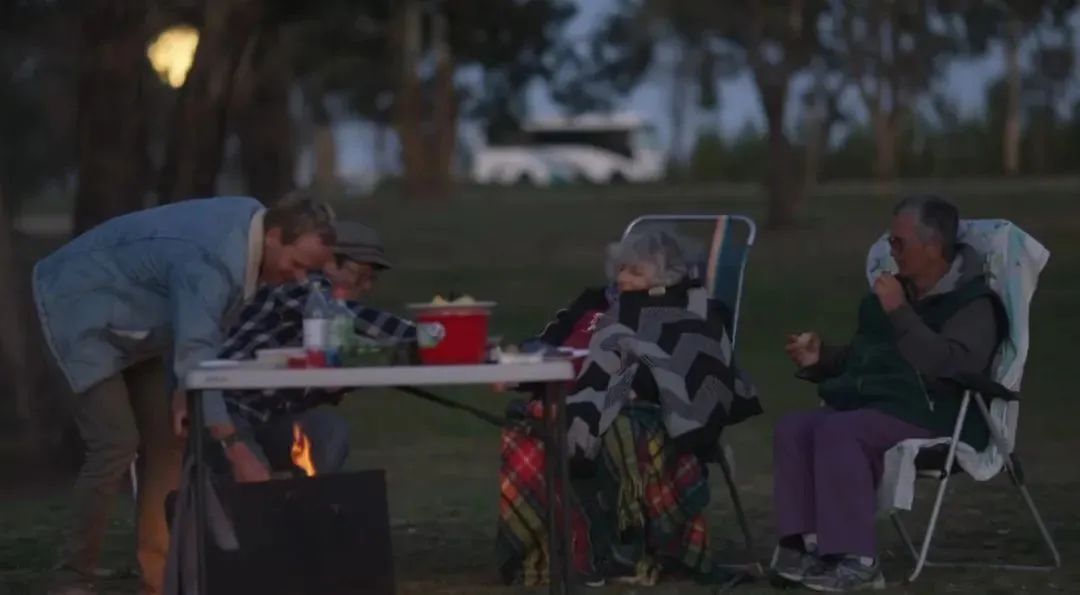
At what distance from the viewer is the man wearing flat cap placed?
6.70 m

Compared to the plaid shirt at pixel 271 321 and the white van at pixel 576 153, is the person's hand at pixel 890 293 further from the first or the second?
the white van at pixel 576 153

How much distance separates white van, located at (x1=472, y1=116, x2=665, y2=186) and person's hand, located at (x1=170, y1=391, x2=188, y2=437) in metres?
71.6

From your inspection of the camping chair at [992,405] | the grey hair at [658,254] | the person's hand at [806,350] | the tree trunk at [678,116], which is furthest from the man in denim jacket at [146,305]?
the tree trunk at [678,116]

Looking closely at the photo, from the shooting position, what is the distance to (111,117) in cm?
1198

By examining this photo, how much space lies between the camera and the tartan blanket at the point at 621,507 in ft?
23.7

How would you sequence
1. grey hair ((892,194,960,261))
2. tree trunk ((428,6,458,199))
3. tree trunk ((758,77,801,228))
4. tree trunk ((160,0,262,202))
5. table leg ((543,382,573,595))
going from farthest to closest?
tree trunk ((428,6,458,199)), tree trunk ((758,77,801,228)), tree trunk ((160,0,262,202)), grey hair ((892,194,960,261)), table leg ((543,382,573,595))

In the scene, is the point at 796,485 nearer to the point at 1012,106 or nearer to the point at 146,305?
the point at 146,305

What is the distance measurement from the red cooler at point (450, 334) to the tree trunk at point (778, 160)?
24.7 meters

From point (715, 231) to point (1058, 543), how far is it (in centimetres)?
159

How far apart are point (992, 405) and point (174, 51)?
9.39m

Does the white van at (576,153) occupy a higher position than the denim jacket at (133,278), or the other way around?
the denim jacket at (133,278)

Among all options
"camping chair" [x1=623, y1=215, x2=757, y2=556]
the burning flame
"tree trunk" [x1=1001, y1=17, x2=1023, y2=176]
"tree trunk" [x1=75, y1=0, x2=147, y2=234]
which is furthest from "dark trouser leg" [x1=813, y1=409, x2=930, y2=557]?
"tree trunk" [x1=1001, y1=17, x2=1023, y2=176]

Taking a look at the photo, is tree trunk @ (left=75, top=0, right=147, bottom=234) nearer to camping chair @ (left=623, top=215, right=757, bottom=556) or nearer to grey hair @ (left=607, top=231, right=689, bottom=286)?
camping chair @ (left=623, top=215, right=757, bottom=556)

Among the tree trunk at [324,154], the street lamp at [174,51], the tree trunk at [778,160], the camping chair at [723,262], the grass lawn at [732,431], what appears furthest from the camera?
the tree trunk at [324,154]
